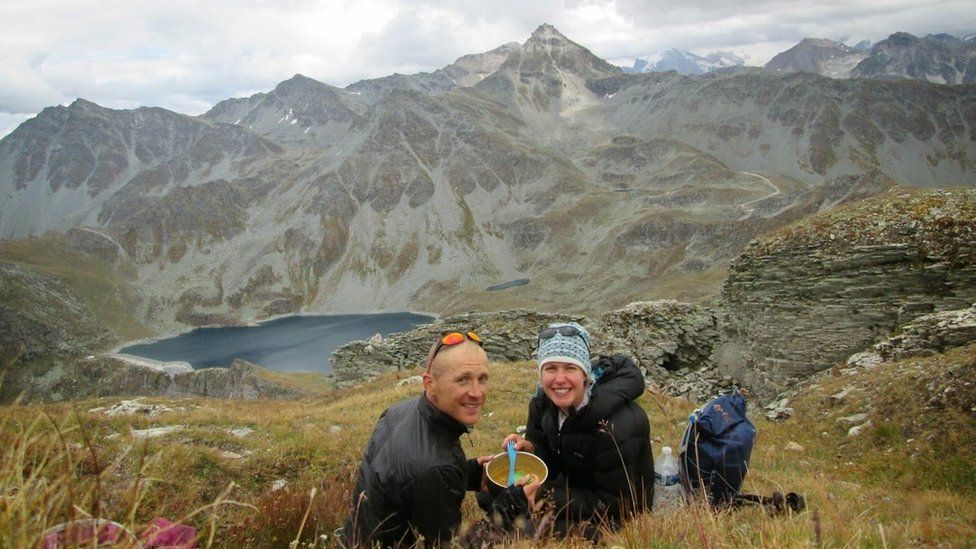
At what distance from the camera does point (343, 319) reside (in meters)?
184

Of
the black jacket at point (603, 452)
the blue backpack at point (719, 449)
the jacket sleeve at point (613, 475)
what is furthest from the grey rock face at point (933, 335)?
the jacket sleeve at point (613, 475)

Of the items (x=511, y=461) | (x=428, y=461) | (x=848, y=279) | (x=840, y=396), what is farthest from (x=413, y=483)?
(x=848, y=279)

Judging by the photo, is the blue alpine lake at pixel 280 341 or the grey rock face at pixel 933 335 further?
the blue alpine lake at pixel 280 341

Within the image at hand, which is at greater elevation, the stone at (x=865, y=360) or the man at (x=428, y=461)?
the man at (x=428, y=461)

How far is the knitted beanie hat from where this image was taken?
5734mm

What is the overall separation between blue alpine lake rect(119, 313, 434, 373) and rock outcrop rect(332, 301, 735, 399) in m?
94.3

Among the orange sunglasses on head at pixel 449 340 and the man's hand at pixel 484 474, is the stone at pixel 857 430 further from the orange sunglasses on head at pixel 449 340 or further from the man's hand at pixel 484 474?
the orange sunglasses on head at pixel 449 340

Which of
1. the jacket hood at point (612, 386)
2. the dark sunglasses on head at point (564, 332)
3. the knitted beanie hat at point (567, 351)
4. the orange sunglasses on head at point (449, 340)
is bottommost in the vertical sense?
the jacket hood at point (612, 386)

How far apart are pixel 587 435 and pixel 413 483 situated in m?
2.04

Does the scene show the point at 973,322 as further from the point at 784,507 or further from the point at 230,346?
the point at 230,346

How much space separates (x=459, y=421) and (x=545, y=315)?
2816cm

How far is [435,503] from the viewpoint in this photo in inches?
174

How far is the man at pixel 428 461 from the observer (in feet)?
14.5

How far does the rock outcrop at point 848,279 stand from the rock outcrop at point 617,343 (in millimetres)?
3032
